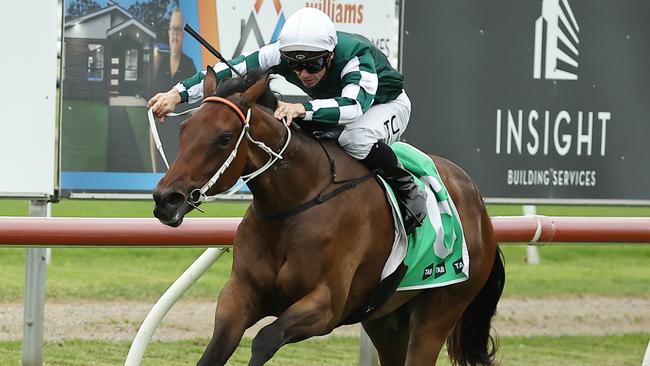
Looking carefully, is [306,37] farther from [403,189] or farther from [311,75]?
[403,189]

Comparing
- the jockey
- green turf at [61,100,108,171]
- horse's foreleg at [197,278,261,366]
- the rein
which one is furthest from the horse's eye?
green turf at [61,100,108,171]

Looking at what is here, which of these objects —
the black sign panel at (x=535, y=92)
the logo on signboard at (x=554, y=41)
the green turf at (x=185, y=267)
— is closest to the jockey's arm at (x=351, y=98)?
the black sign panel at (x=535, y=92)

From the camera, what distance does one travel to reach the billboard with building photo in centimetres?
643

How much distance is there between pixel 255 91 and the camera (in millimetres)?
4555

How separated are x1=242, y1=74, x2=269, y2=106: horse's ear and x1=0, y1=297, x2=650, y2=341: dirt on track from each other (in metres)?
3.64

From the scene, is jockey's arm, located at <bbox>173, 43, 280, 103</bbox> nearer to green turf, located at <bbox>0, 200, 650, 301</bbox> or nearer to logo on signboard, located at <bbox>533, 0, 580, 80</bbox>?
logo on signboard, located at <bbox>533, 0, 580, 80</bbox>

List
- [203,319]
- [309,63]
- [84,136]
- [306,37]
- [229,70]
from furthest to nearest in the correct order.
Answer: [203,319]
[84,136]
[229,70]
[309,63]
[306,37]

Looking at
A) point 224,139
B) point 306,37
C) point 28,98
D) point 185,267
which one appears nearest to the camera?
point 224,139

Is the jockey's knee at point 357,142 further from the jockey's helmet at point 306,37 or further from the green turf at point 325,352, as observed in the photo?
the green turf at point 325,352

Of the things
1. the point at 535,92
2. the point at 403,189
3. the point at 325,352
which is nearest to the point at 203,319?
the point at 325,352

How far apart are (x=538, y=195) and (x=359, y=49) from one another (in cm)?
270

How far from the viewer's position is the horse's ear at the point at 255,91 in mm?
4520

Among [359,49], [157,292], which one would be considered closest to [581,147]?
[359,49]

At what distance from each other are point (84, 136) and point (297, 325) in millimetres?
2347
